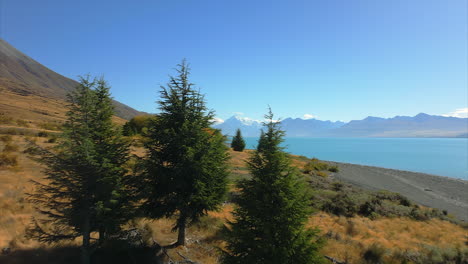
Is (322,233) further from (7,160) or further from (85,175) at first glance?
(7,160)

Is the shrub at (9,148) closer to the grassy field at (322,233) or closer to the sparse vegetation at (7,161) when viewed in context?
the grassy field at (322,233)

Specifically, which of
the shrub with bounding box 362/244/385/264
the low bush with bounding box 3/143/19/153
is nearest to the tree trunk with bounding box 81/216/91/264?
the shrub with bounding box 362/244/385/264

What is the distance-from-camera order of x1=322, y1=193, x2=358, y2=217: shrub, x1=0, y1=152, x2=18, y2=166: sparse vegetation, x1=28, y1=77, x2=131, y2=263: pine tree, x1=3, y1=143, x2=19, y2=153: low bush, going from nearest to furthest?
x1=28, y1=77, x2=131, y2=263: pine tree, x1=0, y1=152, x2=18, y2=166: sparse vegetation, x1=3, y1=143, x2=19, y2=153: low bush, x1=322, y1=193, x2=358, y2=217: shrub

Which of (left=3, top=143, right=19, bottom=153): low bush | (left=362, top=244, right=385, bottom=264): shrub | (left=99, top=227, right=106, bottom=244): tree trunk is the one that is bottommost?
(left=362, top=244, right=385, bottom=264): shrub

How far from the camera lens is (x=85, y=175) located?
26.3 feet

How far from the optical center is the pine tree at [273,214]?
7297mm

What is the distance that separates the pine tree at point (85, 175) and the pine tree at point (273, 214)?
5072mm

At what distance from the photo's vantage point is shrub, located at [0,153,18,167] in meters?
16.3

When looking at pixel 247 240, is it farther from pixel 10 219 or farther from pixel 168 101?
pixel 10 219

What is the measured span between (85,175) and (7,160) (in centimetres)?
1485

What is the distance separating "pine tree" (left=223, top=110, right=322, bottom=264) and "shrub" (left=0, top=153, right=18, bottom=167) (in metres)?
19.1

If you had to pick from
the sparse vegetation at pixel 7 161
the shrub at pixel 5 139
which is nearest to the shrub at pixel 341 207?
the sparse vegetation at pixel 7 161

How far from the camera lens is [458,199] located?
33125 millimetres

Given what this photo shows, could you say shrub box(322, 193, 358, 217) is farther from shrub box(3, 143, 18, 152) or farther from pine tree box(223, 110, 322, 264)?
shrub box(3, 143, 18, 152)
